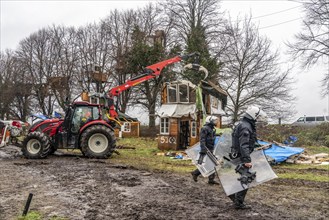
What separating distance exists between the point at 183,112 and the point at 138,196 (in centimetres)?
1385

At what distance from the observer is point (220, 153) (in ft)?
28.3

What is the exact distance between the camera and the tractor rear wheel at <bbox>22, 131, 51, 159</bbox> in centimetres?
1478

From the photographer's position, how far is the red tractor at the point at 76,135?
14.9 metres

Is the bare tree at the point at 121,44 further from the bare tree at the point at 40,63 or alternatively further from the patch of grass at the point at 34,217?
the patch of grass at the point at 34,217

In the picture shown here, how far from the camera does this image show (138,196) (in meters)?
7.98

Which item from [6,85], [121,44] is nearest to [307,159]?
[121,44]

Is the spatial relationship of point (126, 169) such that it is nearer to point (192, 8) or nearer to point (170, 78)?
point (170, 78)

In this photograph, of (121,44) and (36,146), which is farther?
(121,44)

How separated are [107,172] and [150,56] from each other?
76.0 ft

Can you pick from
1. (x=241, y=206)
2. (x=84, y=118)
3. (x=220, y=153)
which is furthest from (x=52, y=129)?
(x=241, y=206)

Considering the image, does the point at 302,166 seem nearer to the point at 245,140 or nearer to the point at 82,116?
the point at 82,116

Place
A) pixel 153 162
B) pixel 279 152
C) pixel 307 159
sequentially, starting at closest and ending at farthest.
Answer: pixel 153 162 → pixel 279 152 → pixel 307 159

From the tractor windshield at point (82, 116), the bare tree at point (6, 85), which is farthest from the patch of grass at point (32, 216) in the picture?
the bare tree at point (6, 85)

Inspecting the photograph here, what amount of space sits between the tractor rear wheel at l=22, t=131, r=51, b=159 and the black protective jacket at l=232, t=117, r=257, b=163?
9773 millimetres
